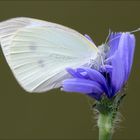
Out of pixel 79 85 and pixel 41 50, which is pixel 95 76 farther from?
pixel 41 50

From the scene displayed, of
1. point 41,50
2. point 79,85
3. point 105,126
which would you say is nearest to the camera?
point 79,85

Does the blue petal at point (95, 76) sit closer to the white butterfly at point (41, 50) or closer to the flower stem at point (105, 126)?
the flower stem at point (105, 126)

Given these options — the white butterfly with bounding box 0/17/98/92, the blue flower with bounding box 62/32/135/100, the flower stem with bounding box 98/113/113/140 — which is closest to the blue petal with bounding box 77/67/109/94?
the blue flower with bounding box 62/32/135/100

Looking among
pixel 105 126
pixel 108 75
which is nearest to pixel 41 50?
pixel 108 75

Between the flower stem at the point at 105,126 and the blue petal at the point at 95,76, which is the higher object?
the blue petal at the point at 95,76

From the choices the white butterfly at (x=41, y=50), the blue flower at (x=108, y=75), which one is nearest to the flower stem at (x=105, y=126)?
the blue flower at (x=108, y=75)

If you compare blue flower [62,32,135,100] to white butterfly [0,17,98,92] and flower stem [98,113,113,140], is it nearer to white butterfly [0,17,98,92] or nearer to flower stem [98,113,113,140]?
flower stem [98,113,113,140]

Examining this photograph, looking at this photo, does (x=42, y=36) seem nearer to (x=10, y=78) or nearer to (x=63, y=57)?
(x=63, y=57)
